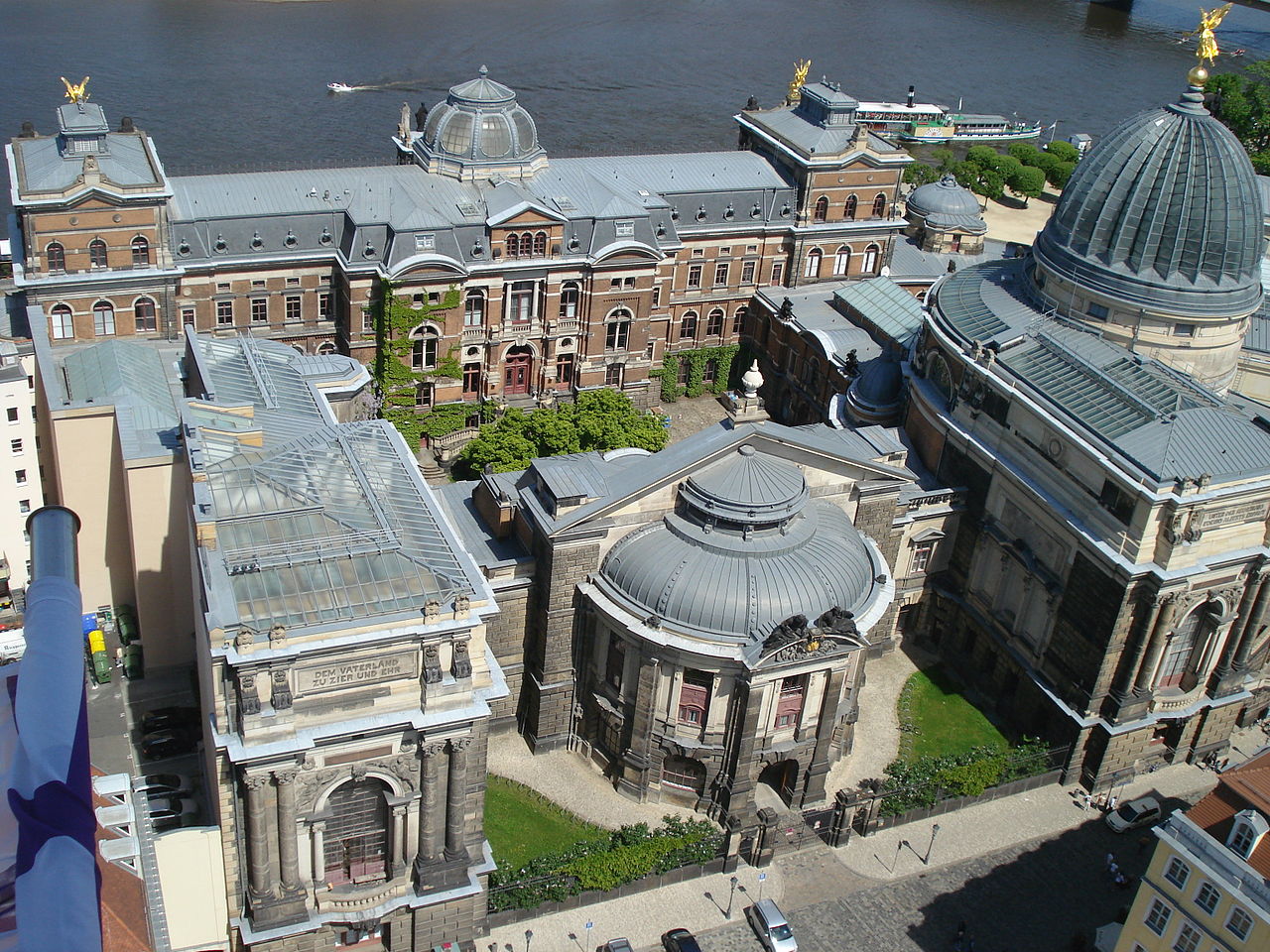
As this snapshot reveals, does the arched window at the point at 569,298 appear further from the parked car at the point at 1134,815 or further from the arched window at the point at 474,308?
the parked car at the point at 1134,815

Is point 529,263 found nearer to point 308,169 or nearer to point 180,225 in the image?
point 308,169

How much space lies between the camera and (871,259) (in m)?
130

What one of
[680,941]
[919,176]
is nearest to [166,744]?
[680,941]

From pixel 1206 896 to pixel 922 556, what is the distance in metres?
35.4

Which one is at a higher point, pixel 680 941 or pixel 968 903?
pixel 680 941

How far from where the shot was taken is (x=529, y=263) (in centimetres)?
11275

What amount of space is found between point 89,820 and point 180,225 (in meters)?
91.0

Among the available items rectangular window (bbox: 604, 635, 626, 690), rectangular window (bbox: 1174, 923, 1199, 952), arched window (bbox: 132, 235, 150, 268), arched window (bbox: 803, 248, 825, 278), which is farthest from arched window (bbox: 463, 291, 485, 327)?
rectangular window (bbox: 1174, 923, 1199, 952)

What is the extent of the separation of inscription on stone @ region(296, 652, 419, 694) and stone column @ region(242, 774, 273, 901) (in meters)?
4.73

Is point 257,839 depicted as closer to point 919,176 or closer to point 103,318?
point 103,318

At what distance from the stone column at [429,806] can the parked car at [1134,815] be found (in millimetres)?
41875

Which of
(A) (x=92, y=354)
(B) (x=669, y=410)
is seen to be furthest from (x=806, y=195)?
(A) (x=92, y=354)

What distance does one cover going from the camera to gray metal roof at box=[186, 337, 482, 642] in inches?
2427

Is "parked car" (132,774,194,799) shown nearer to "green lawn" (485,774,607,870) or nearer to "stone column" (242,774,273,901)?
"stone column" (242,774,273,901)
